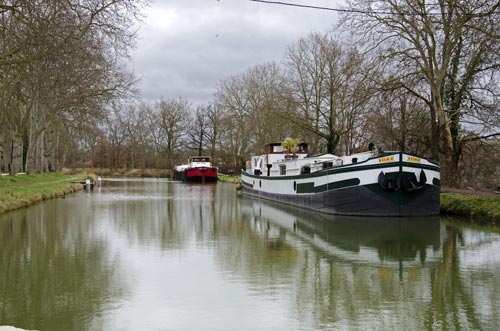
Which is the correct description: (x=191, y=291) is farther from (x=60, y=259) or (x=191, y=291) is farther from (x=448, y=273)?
(x=448, y=273)

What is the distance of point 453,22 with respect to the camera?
51.1 feet

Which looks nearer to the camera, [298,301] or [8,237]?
[298,301]

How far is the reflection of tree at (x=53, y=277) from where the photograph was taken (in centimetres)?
663

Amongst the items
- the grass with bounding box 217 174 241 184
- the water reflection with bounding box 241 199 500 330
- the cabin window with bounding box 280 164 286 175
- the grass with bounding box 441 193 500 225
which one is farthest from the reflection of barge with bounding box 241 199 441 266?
the grass with bounding box 217 174 241 184

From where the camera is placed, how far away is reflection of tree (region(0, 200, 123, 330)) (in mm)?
6630

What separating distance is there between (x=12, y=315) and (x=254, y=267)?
4.38 metres

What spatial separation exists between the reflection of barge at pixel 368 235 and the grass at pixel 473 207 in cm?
103

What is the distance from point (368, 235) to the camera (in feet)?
47.5

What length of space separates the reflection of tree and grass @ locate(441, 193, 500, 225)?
37.4 ft

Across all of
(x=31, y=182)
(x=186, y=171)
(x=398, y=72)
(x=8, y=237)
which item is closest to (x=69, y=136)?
(x=186, y=171)

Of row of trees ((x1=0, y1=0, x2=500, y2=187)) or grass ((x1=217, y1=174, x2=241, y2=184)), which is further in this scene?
grass ((x1=217, y1=174, x2=241, y2=184))

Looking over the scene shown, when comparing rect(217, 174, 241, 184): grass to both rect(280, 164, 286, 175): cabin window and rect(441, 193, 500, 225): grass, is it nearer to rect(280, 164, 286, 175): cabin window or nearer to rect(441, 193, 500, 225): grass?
rect(280, 164, 286, 175): cabin window

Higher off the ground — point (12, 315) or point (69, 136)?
point (69, 136)

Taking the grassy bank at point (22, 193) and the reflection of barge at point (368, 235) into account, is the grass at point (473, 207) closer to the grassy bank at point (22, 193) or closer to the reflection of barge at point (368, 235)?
the reflection of barge at point (368, 235)
